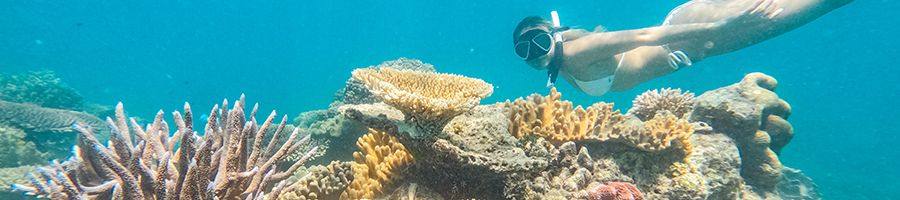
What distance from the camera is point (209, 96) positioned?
73625 millimetres

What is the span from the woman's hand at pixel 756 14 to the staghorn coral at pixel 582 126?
8.09 ft

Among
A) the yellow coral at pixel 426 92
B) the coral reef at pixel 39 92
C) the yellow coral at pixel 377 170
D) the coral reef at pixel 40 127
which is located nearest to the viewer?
the yellow coral at pixel 426 92

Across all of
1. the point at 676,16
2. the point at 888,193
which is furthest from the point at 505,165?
the point at 888,193

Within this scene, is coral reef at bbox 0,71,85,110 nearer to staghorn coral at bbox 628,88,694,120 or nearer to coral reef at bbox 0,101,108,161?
coral reef at bbox 0,101,108,161

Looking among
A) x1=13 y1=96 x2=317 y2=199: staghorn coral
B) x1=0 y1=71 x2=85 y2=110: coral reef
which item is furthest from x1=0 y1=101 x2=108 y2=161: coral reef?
x1=13 y1=96 x2=317 y2=199: staghorn coral

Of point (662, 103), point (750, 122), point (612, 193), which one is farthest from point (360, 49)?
point (612, 193)

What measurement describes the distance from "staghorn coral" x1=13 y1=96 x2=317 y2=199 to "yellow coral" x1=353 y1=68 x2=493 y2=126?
751 millimetres

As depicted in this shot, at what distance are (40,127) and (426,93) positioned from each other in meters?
12.0

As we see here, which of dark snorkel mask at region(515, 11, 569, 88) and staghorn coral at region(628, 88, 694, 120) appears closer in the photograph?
dark snorkel mask at region(515, 11, 569, 88)

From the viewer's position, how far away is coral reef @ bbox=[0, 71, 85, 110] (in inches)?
595

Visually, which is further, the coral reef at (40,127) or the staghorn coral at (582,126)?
the coral reef at (40,127)

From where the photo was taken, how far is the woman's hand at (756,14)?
6281 mm

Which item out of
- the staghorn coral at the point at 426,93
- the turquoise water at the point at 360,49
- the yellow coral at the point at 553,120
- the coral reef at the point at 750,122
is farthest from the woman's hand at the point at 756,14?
the turquoise water at the point at 360,49

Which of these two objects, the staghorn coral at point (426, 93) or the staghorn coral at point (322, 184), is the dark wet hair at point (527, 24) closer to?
the staghorn coral at point (426, 93)
